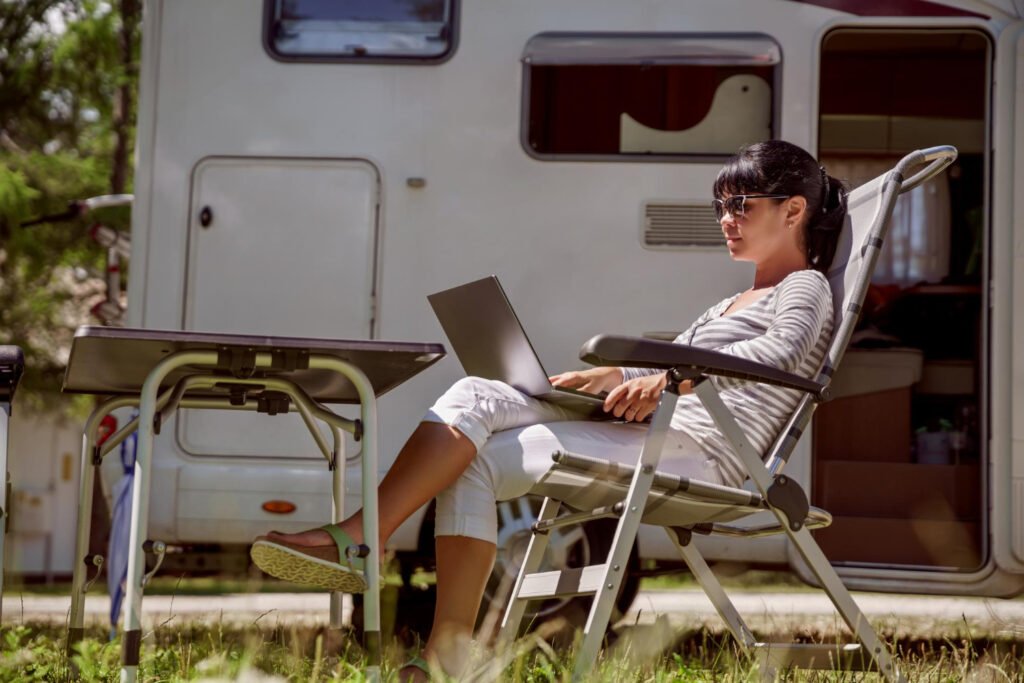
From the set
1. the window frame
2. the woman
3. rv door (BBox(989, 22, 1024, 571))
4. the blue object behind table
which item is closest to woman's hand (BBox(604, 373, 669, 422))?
the woman

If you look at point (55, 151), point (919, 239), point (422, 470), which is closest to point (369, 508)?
point (422, 470)

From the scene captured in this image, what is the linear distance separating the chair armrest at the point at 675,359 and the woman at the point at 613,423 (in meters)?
0.14

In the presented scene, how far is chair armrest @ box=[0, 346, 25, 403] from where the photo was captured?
242 cm

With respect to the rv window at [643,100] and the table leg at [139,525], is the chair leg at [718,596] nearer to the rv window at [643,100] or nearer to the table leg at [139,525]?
the table leg at [139,525]

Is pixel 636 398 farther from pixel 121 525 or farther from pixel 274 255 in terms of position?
pixel 121 525

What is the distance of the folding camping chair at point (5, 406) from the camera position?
235 centimetres

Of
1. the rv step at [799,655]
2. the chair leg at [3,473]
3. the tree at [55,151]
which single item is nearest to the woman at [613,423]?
the rv step at [799,655]

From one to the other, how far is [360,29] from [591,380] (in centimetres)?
190

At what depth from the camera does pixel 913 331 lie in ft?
16.1

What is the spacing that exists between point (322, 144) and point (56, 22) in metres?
8.07

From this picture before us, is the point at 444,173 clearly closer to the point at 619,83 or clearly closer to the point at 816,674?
the point at 619,83

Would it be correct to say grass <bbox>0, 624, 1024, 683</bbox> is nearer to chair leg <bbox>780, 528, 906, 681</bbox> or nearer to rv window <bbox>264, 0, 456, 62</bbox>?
chair leg <bbox>780, 528, 906, 681</bbox>

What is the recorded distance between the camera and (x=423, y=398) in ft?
13.4

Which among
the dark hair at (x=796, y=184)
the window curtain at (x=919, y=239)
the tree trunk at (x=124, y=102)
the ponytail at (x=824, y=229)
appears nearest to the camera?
the dark hair at (x=796, y=184)
